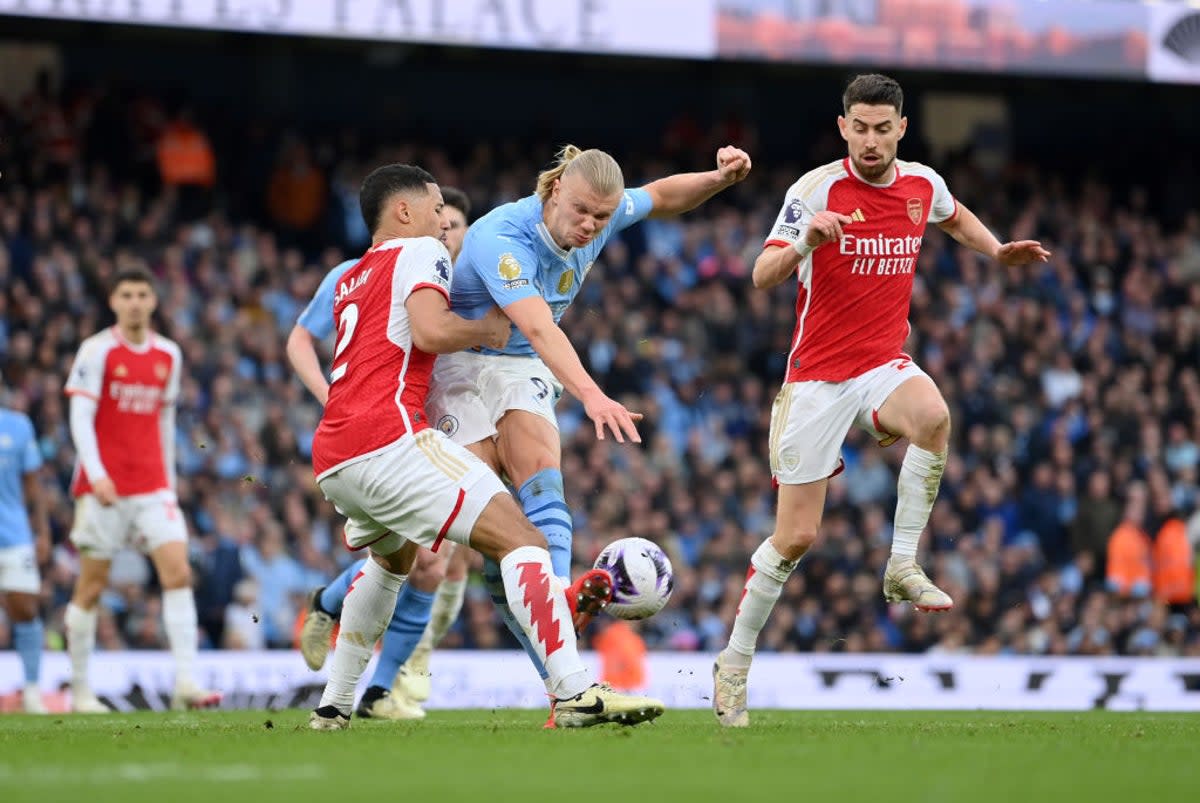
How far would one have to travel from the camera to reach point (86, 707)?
11836mm

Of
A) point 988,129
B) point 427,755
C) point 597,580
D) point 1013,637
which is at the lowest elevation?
point 1013,637

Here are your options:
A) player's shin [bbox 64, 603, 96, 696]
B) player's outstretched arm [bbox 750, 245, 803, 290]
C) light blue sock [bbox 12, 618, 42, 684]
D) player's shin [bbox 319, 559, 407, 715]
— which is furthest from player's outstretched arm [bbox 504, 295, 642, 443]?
light blue sock [bbox 12, 618, 42, 684]

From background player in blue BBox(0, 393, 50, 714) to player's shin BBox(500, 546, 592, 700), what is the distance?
608 centimetres

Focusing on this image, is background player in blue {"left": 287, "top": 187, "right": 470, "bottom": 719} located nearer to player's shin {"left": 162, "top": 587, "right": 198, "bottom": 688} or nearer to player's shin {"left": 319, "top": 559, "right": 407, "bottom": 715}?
player's shin {"left": 319, "top": 559, "right": 407, "bottom": 715}

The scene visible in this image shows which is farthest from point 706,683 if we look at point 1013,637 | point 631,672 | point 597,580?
point 597,580

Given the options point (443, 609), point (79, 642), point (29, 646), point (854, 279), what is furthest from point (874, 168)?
point (29, 646)

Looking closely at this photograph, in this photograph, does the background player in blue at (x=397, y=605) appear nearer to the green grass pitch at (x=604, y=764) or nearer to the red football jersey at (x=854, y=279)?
the green grass pitch at (x=604, y=764)

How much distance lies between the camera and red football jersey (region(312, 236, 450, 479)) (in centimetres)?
712

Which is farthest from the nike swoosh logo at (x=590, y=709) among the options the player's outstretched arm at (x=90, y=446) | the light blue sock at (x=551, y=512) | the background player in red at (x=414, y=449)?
Answer: the player's outstretched arm at (x=90, y=446)

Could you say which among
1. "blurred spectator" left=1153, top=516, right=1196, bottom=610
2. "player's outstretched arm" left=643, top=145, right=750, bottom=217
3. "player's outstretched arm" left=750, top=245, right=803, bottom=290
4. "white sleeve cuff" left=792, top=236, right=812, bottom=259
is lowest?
"blurred spectator" left=1153, top=516, right=1196, bottom=610

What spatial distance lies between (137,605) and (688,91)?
12430mm

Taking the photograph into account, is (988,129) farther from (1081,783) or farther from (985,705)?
(1081,783)

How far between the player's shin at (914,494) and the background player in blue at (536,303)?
4.81 ft

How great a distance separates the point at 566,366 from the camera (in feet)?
23.0
